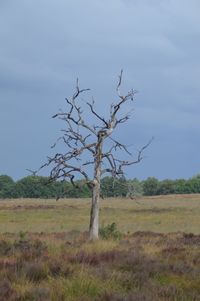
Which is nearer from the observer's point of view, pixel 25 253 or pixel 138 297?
pixel 138 297

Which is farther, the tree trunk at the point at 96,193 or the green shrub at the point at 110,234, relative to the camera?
the green shrub at the point at 110,234

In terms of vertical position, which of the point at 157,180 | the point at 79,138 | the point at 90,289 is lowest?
→ the point at 90,289

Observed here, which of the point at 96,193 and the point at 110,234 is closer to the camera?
the point at 96,193

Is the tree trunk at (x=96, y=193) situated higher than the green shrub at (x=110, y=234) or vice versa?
the tree trunk at (x=96, y=193)

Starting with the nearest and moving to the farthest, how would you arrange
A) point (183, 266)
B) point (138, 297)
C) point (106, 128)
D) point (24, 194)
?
point (138, 297) → point (183, 266) → point (106, 128) → point (24, 194)

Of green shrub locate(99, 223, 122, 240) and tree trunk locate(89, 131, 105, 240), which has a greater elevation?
tree trunk locate(89, 131, 105, 240)

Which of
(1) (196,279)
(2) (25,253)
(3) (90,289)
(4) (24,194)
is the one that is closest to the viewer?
(3) (90,289)

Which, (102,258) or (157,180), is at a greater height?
(157,180)

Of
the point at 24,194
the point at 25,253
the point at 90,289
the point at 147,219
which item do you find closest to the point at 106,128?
the point at 25,253

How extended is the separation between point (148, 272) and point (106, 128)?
39.1ft

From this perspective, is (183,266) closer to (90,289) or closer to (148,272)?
(148,272)

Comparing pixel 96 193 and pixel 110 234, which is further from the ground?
pixel 96 193

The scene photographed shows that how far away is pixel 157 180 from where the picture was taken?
5920 inches

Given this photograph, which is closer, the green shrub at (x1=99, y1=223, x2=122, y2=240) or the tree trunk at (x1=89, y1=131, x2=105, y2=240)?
the tree trunk at (x1=89, y1=131, x2=105, y2=240)
